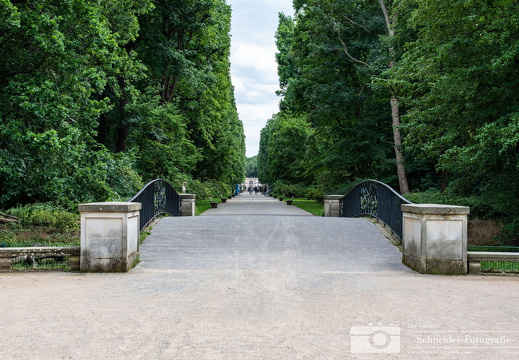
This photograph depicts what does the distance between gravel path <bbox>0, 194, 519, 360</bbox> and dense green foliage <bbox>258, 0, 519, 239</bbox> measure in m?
4.32

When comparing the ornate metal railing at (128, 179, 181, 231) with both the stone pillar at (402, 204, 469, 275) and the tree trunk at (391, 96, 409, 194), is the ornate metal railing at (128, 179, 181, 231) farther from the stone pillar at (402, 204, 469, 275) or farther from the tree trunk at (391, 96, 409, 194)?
the tree trunk at (391, 96, 409, 194)

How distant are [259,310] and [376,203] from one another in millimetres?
8970

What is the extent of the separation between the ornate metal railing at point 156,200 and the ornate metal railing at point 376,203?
6.10 meters

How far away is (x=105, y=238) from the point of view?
687cm

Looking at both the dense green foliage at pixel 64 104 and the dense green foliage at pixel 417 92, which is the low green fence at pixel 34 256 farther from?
the dense green foliage at pixel 417 92

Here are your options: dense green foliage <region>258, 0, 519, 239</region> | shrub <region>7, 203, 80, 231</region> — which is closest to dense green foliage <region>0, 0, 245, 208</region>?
shrub <region>7, 203, 80, 231</region>

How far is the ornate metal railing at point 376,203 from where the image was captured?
9.96 metres

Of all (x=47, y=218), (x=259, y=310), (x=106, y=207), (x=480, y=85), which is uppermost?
(x=480, y=85)

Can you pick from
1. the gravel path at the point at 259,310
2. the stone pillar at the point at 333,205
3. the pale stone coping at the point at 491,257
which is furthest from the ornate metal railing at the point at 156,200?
the pale stone coping at the point at 491,257

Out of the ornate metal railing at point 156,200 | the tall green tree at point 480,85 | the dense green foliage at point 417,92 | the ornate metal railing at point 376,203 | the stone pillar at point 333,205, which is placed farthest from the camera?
the stone pillar at point 333,205

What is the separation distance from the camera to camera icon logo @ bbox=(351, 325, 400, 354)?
3660mm

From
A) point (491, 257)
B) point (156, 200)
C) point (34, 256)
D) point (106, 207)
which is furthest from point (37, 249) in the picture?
point (491, 257)

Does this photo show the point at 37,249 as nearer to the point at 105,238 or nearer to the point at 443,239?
the point at 105,238

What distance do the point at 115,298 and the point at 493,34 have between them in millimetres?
8983
